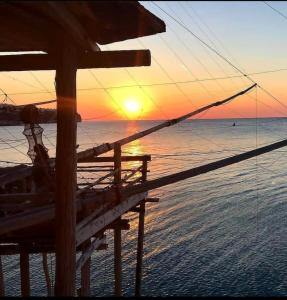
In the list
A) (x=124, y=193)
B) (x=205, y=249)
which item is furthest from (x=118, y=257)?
(x=205, y=249)

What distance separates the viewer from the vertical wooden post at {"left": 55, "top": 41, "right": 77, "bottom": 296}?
523cm

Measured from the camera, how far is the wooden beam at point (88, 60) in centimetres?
556

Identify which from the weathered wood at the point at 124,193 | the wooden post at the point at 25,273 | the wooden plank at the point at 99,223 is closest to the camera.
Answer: the weathered wood at the point at 124,193

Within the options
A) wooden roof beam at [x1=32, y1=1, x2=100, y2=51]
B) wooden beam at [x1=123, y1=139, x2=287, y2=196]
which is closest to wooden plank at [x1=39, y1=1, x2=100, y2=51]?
wooden roof beam at [x1=32, y1=1, x2=100, y2=51]

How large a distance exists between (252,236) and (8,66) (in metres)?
30.9

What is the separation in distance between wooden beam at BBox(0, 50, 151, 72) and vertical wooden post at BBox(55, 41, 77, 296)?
0.27m

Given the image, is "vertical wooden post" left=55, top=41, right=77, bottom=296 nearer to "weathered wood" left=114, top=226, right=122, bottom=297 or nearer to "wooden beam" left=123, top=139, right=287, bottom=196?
"wooden beam" left=123, top=139, right=287, bottom=196

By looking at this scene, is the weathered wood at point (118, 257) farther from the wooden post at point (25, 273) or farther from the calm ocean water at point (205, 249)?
the calm ocean water at point (205, 249)

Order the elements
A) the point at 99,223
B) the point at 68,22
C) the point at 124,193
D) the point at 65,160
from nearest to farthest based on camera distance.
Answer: the point at 68,22
the point at 65,160
the point at 124,193
the point at 99,223

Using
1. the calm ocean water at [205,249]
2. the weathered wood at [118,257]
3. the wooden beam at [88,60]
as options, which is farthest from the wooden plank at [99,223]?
the calm ocean water at [205,249]

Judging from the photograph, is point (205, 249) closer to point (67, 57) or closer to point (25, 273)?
point (25, 273)

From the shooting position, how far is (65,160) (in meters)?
5.25

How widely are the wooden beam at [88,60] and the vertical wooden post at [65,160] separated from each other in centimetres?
27

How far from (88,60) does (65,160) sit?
55.7 inches
